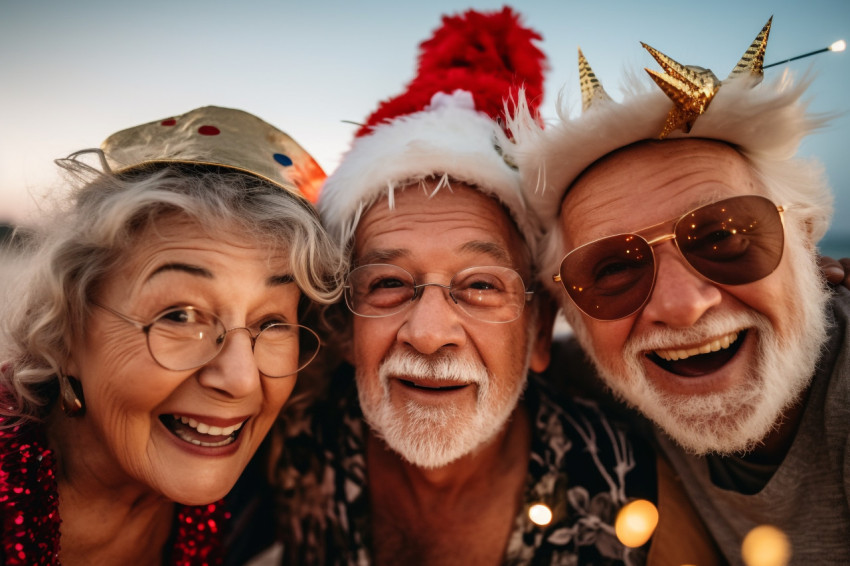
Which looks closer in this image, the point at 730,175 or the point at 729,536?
the point at 730,175

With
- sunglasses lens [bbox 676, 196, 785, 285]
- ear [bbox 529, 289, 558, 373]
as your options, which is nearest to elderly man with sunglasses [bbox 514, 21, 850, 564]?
sunglasses lens [bbox 676, 196, 785, 285]

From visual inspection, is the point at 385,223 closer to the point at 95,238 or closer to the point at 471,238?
the point at 471,238

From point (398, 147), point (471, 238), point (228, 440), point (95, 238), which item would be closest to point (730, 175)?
point (471, 238)

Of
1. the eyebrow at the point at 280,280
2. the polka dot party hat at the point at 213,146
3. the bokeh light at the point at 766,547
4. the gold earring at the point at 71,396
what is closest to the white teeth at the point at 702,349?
the bokeh light at the point at 766,547

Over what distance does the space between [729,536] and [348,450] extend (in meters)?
1.82

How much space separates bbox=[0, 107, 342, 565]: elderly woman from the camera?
1683mm

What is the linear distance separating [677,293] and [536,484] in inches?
46.0

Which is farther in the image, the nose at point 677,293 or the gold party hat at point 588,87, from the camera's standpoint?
the gold party hat at point 588,87

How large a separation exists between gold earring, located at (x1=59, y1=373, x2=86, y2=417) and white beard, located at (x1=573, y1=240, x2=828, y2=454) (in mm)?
2187

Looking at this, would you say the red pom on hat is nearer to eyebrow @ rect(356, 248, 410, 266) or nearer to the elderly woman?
eyebrow @ rect(356, 248, 410, 266)

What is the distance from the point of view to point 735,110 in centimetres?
182

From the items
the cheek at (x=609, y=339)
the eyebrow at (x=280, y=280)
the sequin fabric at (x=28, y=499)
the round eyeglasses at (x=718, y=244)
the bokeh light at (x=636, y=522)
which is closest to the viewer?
the sequin fabric at (x=28, y=499)

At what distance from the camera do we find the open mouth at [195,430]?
181cm

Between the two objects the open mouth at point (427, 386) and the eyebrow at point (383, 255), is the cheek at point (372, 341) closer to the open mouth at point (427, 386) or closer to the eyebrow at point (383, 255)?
the open mouth at point (427, 386)
